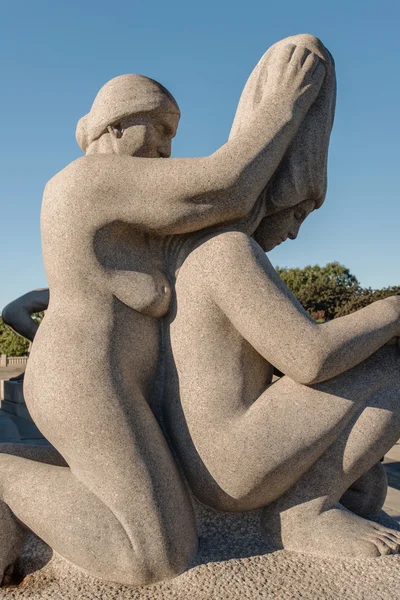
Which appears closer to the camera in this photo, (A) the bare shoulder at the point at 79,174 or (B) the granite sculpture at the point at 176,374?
(B) the granite sculpture at the point at 176,374

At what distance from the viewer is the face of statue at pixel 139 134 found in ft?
9.23

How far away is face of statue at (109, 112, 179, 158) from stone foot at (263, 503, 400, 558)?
1805 millimetres

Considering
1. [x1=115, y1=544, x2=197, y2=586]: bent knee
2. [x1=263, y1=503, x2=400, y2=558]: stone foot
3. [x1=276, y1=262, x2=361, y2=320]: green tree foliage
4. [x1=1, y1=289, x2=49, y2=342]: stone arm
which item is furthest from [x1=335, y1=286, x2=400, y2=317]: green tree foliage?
[x1=115, y1=544, x2=197, y2=586]: bent knee

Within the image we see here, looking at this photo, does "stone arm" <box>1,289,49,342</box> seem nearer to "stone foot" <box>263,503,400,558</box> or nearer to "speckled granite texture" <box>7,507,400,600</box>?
"speckled granite texture" <box>7,507,400,600</box>

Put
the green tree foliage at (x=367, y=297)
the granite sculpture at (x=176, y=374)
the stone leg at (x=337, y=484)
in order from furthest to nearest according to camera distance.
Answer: the green tree foliage at (x=367, y=297), the stone leg at (x=337, y=484), the granite sculpture at (x=176, y=374)

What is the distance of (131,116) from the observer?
9.23 feet

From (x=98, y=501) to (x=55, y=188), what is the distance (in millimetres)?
1362

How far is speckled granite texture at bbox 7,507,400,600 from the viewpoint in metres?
2.28

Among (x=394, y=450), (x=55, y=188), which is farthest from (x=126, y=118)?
(x=394, y=450)

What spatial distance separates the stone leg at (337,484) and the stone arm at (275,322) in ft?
0.92

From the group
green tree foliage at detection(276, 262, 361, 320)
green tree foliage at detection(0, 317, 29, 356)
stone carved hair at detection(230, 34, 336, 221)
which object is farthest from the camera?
green tree foliage at detection(276, 262, 361, 320)

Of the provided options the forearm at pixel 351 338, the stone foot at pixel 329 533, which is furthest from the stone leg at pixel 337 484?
the forearm at pixel 351 338

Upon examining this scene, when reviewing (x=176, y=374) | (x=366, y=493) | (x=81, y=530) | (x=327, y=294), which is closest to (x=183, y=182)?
(x=176, y=374)

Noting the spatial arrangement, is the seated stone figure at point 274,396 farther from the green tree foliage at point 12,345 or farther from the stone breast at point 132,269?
the green tree foliage at point 12,345
